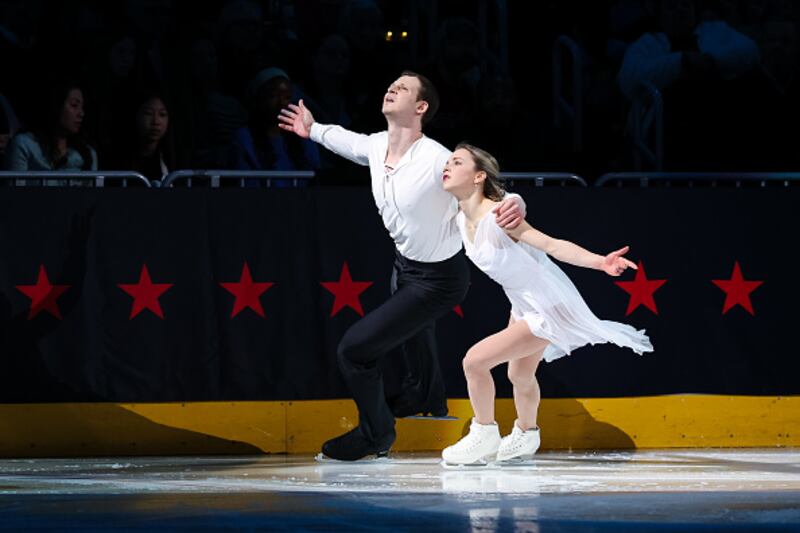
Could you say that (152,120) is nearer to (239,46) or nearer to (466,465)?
(239,46)

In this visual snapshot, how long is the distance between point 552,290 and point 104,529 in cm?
304

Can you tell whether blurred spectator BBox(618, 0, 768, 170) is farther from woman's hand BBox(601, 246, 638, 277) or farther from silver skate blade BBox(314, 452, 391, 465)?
woman's hand BBox(601, 246, 638, 277)

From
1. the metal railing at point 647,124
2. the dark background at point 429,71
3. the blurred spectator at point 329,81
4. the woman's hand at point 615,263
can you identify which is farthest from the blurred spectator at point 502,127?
the woman's hand at point 615,263

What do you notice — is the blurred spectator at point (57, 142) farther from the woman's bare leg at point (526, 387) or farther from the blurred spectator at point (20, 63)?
the woman's bare leg at point (526, 387)

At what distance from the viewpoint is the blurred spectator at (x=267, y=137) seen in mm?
10133

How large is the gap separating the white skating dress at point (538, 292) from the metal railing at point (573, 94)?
3.16m

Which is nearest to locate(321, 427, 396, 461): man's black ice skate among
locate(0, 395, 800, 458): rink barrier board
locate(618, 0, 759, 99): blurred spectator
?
locate(0, 395, 800, 458): rink barrier board

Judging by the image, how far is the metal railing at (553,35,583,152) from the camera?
1173cm

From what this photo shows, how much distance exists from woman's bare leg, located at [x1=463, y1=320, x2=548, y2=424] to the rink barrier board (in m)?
0.90

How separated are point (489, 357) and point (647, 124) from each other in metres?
3.70

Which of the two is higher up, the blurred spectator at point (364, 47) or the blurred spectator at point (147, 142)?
the blurred spectator at point (364, 47)

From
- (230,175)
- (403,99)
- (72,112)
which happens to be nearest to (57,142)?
(72,112)

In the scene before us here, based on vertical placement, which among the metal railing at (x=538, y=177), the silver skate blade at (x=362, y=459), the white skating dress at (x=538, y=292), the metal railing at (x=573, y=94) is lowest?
the silver skate blade at (x=362, y=459)

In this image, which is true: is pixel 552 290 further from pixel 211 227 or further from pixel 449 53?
pixel 449 53
